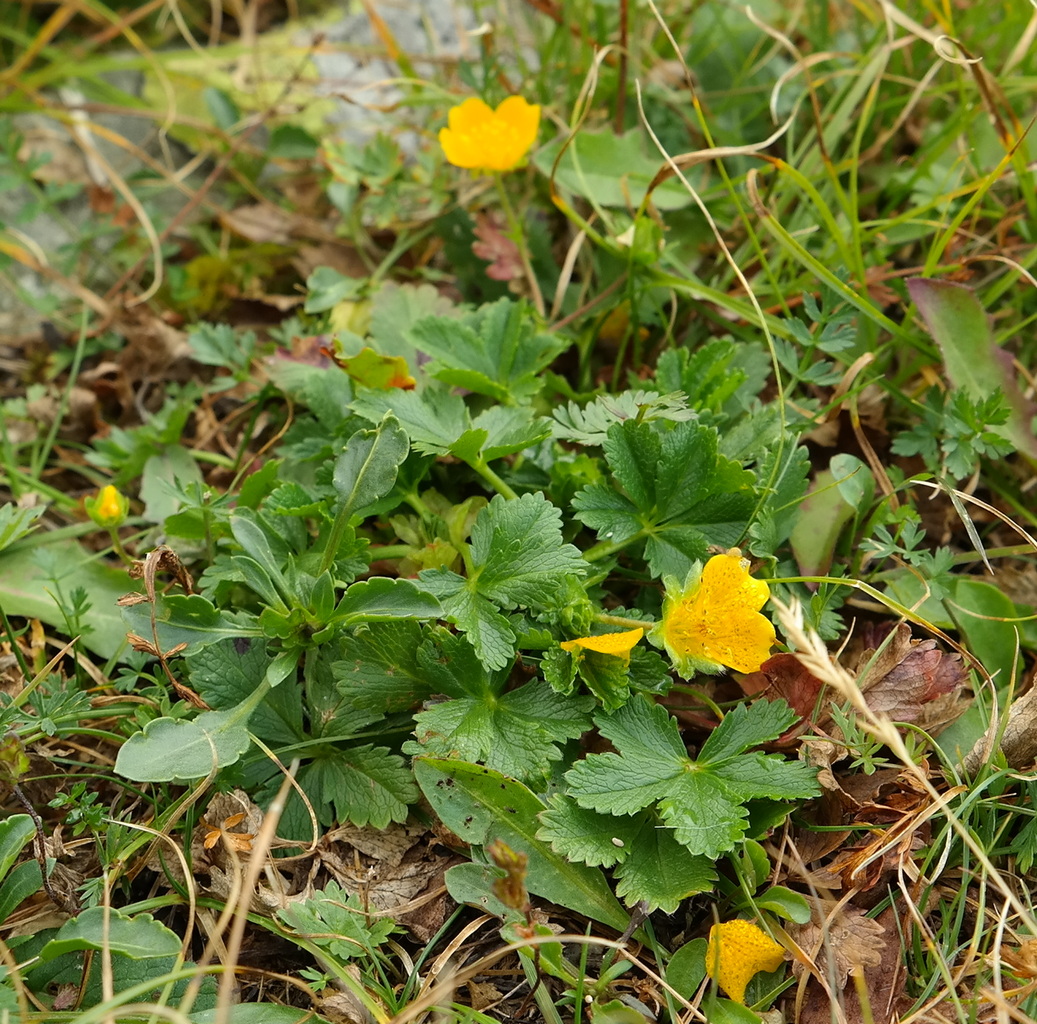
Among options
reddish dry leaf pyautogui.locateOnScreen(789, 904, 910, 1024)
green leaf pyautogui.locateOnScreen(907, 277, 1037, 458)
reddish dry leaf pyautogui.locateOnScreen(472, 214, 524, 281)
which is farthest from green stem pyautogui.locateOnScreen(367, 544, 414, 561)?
green leaf pyautogui.locateOnScreen(907, 277, 1037, 458)

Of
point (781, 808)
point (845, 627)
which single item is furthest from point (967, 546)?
point (781, 808)

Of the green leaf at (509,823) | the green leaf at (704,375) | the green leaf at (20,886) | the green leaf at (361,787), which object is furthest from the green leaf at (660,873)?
the green leaf at (20,886)

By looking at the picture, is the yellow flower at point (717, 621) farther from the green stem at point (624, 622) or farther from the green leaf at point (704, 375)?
the green leaf at point (704, 375)

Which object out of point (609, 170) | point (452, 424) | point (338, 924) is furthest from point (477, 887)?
point (609, 170)

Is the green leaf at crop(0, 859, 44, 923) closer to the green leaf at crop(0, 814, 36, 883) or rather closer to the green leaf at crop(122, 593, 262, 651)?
the green leaf at crop(0, 814, 36, 883)

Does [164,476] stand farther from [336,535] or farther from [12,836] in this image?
[12,836]
